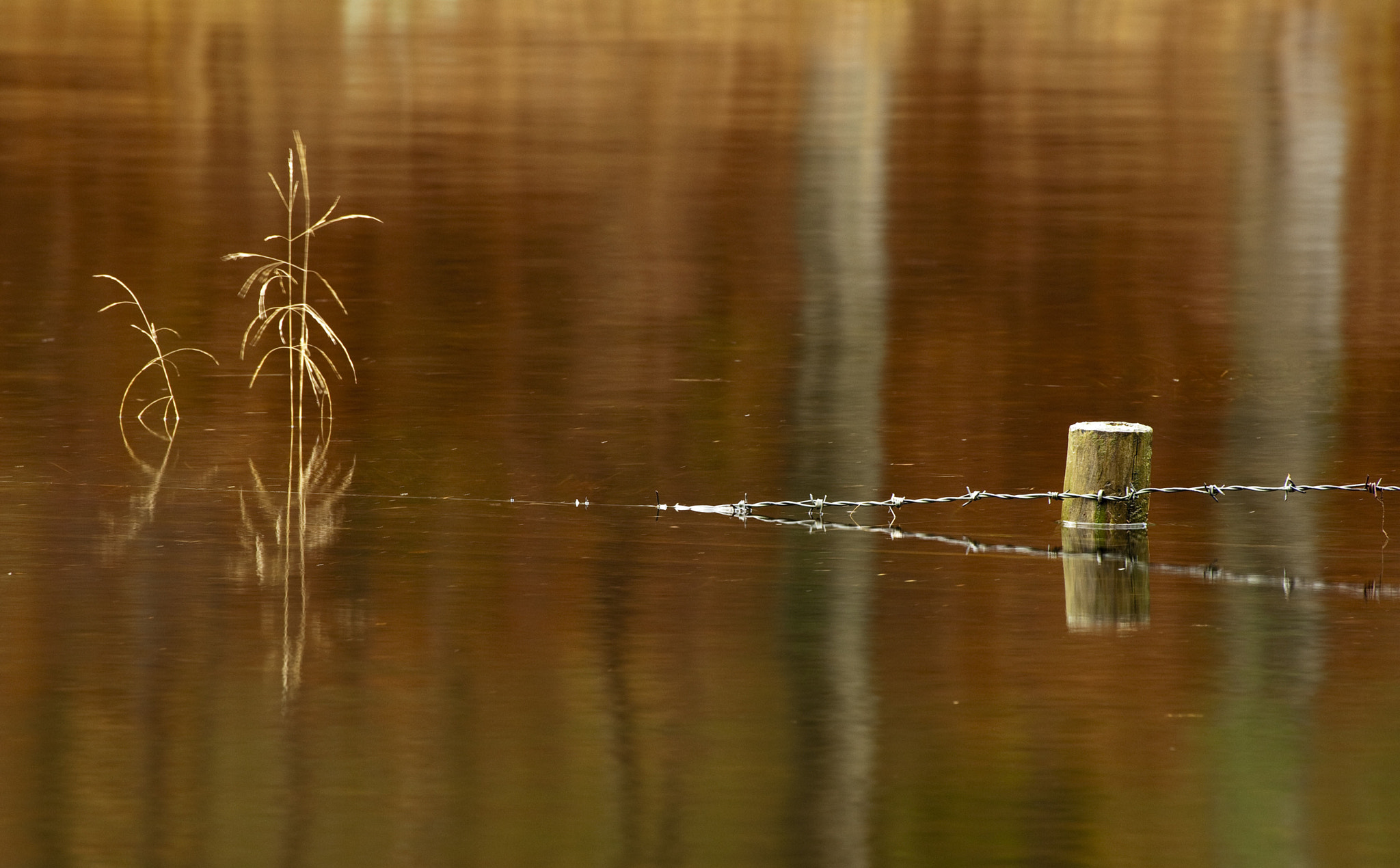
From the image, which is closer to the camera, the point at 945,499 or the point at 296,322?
the point at 945,499

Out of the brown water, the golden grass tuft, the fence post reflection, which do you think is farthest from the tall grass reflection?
the fence post reflection

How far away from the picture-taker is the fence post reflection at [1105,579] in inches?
416

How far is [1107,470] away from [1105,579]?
2.88 feet

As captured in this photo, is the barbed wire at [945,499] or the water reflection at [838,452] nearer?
the water reflection at [838,452]

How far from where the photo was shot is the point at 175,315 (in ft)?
62.5

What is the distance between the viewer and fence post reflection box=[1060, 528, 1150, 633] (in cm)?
1057

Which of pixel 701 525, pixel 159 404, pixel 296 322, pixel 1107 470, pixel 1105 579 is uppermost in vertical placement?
pixel 296 322

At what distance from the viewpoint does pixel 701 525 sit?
12359mm

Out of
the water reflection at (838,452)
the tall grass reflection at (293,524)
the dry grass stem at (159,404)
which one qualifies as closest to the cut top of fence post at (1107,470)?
the water reflection at (838,452)

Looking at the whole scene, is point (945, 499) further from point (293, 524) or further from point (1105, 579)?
point (293, 524)

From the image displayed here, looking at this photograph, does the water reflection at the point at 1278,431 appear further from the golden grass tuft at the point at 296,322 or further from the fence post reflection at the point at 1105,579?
the golden grass tuft at the point at 296,322

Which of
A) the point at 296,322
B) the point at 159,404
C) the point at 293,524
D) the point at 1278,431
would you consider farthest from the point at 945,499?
the point at 296,322

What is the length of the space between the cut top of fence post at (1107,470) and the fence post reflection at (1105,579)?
0.21 ft

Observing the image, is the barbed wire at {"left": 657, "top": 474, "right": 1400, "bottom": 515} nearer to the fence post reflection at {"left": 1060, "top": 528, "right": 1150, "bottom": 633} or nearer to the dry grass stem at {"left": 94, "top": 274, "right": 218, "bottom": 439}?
the fence post reflection at {"left": 1060, "top": 528, "right": 1150, "bottom": 633}
